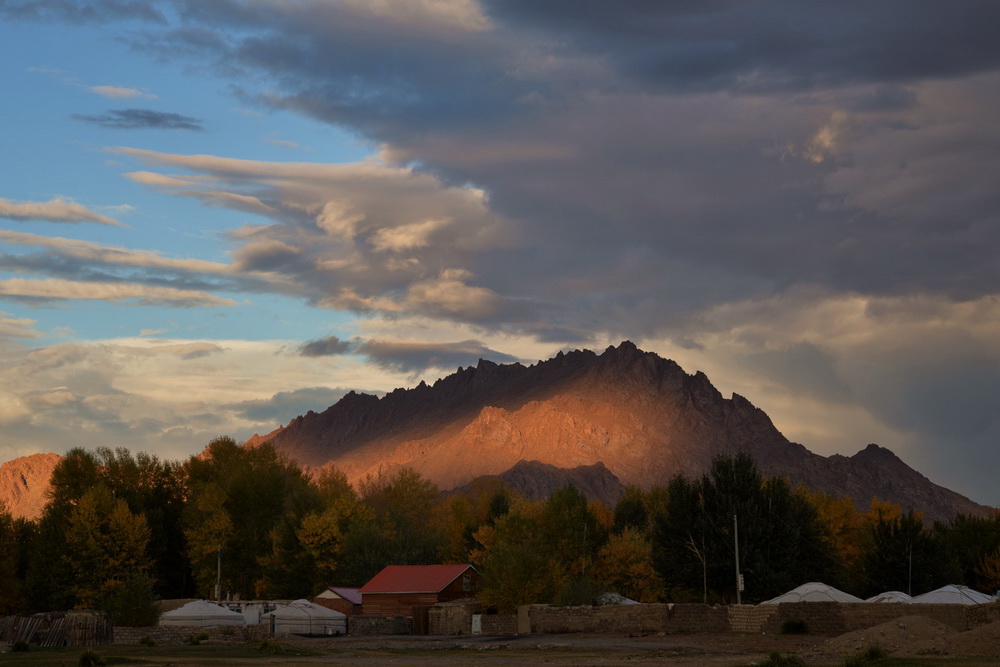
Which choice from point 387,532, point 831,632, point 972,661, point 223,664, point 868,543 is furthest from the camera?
point 387,532

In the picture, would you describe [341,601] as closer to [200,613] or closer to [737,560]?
[200,613]

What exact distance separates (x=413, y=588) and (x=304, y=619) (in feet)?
47.8

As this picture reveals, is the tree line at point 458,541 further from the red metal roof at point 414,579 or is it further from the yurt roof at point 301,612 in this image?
the yurt roof at point 301,612

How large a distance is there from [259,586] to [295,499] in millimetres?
9844

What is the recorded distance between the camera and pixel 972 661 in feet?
101

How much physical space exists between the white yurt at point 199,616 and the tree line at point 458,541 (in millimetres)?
1731

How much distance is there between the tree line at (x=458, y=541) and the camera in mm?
75125

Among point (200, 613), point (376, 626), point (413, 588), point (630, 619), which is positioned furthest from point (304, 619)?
point (630, 619)

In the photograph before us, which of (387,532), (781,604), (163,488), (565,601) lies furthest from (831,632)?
(163,488)

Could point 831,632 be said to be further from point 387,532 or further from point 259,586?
point 259,586

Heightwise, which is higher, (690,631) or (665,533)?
(665,533)

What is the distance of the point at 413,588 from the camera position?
289 ft

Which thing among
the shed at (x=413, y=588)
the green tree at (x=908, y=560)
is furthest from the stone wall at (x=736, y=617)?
the green tree at (x=908, y=560)

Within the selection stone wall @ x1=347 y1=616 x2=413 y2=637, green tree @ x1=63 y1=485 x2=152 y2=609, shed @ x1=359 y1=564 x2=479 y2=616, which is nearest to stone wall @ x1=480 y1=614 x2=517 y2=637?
stone wall @ x1=347 y1=616 x2=413 y2=637
